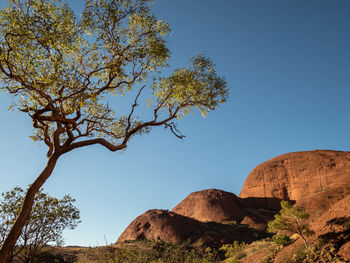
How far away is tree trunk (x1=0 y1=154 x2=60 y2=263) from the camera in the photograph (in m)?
8.58

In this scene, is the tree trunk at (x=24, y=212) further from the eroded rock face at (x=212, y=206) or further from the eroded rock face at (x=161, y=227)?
the eroded rock face at (x=212, y=206)

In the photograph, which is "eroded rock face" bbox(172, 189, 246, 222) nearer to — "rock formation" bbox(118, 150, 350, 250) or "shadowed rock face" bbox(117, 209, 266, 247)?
"rock formation" bbox(118, 150, 350, 250)

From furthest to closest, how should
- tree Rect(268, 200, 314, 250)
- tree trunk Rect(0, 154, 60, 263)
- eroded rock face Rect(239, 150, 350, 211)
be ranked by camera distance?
eroded rock face Rect(239, 150, 350, 211)
tree Rect(268, 200, 314, 250)
tree trunk Rect(0, 154, 60, 263)

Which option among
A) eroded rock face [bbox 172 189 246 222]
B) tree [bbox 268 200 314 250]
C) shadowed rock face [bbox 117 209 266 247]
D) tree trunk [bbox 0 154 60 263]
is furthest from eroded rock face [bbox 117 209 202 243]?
tree trunk [bbox 0 154 60 263]

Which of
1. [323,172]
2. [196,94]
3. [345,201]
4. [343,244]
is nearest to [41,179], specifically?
[196,94]

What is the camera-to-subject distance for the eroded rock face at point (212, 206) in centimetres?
4025

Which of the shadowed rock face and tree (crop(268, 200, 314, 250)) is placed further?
the shadowed rock face

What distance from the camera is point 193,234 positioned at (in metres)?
30.0

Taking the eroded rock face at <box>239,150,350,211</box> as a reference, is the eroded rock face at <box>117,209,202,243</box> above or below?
below

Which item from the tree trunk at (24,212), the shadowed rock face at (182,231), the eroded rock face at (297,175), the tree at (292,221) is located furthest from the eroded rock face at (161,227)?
the tree trunk at (24,212)

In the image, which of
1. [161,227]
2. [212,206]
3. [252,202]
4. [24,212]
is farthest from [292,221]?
[252,202]

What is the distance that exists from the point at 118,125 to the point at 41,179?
5910mm

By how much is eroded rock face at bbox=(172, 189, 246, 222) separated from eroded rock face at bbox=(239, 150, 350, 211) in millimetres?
5997

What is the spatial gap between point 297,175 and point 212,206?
16548 mm
